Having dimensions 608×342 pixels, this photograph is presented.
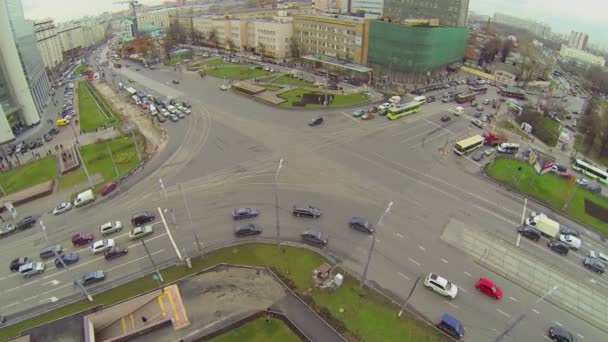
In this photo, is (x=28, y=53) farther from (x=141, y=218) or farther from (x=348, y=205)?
(x=348, y=205)

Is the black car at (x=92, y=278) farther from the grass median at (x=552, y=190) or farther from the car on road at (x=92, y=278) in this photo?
the grass median at (x=552, y=190)

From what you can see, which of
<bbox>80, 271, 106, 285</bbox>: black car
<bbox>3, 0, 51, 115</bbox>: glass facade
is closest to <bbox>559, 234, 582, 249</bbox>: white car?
<bbox>80, 271, 106, 285</bbox>: black car

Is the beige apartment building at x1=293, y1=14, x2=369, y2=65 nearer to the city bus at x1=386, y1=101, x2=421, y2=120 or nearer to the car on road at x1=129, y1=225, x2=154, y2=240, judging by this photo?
the city bus at x1=386, y1=101, x2=421, y2=120

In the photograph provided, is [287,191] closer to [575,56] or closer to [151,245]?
[151,245]

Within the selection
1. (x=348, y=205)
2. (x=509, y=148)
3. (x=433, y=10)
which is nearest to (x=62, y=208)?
(x=348, y=205)

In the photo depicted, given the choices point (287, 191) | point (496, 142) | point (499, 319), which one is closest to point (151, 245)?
point (287, 191)

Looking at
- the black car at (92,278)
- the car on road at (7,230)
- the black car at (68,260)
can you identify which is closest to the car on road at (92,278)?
the black car at (92,278)

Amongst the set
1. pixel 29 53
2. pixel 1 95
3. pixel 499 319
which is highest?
pixel 29 53
